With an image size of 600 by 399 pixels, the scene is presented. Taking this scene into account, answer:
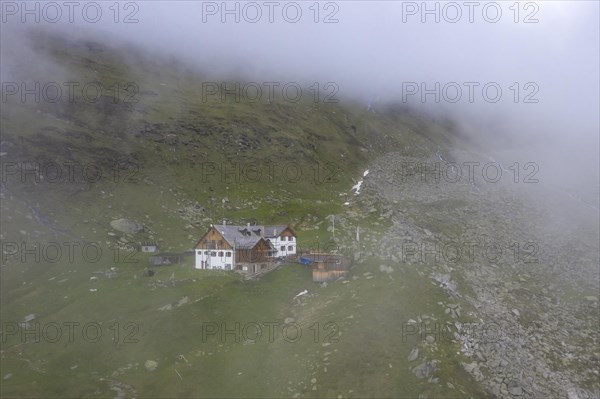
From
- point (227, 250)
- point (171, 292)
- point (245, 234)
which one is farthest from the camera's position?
point (245, 234)

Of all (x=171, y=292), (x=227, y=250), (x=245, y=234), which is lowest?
(x=171, y=292)

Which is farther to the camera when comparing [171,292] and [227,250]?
[227,250]

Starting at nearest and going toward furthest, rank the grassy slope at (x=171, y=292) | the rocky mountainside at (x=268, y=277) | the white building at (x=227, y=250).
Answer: the grassy slope at (x=171, y=292), the rocky mountainside at (x=268, y=277), the white building at (x=227, y=250)

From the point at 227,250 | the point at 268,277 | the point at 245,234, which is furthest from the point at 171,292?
the point at 245,234

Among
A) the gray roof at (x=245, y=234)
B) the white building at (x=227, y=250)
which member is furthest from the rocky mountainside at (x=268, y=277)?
the gray roof at (x=245, y=234)

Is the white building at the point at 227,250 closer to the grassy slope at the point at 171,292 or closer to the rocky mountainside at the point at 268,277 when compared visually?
the grassy slope at the point at 171,292

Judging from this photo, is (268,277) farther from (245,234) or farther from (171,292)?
(171,292)

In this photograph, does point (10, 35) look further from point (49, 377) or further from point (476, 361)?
point (476, 361)

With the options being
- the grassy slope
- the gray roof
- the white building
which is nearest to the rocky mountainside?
the grassy slope
